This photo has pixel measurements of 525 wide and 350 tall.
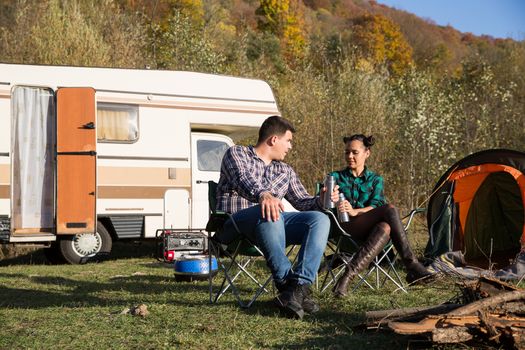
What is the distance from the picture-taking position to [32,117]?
27.4 feet

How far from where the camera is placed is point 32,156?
8.30m

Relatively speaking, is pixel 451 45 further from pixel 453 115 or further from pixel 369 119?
pixel 369 119

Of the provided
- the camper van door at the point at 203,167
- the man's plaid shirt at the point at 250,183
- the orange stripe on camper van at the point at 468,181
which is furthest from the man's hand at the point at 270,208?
the camper van door at the point at 203,167

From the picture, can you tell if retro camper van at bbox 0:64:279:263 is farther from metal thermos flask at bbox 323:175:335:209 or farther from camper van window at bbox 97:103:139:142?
metal thermos flask at bbox 323:175:335:209

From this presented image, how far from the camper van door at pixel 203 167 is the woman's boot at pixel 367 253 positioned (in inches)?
175

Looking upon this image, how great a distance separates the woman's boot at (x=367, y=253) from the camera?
479 cm

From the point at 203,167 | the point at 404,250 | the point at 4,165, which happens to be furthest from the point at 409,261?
the point at 4,165

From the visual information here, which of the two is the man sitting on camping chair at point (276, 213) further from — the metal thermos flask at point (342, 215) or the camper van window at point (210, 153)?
the camper van window at point (210, 153)

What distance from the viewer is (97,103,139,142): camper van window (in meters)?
8.77

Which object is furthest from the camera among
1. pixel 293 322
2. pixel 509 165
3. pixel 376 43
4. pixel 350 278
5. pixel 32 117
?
pixel 376 43

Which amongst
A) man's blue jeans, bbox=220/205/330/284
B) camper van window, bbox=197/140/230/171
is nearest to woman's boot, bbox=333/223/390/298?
man's blue jeans, bbox=220/205/330/284

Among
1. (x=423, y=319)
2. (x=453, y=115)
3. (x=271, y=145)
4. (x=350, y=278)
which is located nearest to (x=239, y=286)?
(x=350, y=278)

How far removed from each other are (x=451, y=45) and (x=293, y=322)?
139 ft

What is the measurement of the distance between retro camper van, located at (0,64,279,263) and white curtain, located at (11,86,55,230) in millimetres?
11
